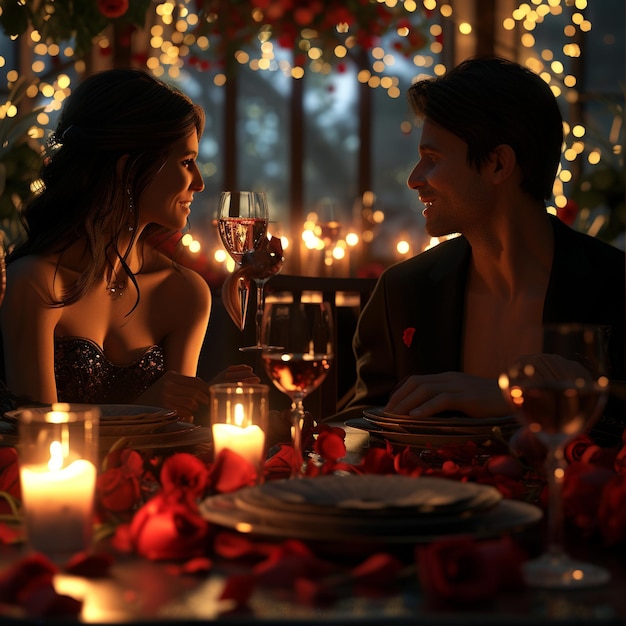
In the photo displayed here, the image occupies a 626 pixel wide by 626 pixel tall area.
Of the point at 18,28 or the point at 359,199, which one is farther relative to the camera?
the point at 359,199

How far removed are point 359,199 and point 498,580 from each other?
252 inches

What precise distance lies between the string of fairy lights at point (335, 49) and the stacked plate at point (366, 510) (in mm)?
5016

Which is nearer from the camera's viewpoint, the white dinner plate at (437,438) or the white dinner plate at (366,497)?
the white dinner plate at (366,497)

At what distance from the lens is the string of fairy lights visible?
6.30 metres

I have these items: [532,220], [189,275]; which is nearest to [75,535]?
[532,220]

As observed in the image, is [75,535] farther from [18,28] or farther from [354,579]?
[18,28]

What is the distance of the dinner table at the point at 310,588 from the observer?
0.72 metres

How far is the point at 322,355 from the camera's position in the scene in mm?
1162

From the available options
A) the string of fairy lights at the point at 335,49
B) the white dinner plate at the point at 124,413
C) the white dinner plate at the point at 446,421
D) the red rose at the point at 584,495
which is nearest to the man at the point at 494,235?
the white dinner plate at the point at 446,421

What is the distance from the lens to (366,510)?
2.85 ft

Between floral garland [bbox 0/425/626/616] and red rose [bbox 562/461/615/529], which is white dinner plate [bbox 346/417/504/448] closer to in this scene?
floral garland [bbox 0/425/626/616]

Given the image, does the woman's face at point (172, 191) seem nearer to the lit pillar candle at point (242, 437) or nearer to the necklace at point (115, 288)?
the necklace at point (115, 288)

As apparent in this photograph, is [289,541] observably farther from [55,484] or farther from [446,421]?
[446,421]

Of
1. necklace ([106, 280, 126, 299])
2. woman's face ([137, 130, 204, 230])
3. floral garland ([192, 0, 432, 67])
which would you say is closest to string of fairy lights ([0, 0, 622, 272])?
floral garland ([192, 0, 432, 67])
